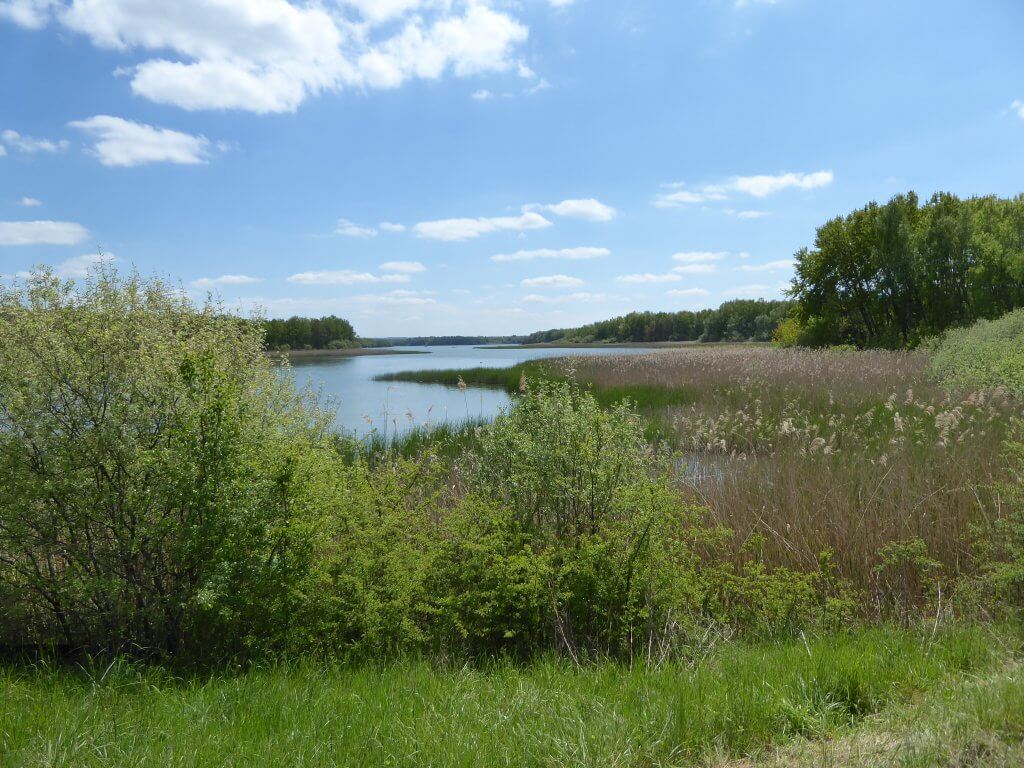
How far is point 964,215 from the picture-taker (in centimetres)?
3500

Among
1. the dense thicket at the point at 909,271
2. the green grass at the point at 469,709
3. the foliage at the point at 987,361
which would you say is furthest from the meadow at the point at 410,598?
the dense thicket at the point at 909,271

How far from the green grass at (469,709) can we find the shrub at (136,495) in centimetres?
39

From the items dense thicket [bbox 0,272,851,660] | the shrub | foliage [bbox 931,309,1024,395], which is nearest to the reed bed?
dense thicket [bbox 0,272,851,660]

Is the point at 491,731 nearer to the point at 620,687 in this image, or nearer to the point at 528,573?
the point at 620,687

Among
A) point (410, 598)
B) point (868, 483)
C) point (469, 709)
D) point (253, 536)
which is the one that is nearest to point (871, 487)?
point (868, 483)

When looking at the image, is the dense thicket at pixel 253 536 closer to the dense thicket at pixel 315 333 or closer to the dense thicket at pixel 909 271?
the dense thicket at pixel 909 271

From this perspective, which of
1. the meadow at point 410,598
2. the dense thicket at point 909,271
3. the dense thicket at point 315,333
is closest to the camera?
the meadow at point 410,598

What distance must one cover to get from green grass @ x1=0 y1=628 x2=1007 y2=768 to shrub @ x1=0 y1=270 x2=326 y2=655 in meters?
0.39

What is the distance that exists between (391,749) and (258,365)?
12.2ft

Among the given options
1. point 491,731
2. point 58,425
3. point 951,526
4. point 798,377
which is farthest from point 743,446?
point 58,425

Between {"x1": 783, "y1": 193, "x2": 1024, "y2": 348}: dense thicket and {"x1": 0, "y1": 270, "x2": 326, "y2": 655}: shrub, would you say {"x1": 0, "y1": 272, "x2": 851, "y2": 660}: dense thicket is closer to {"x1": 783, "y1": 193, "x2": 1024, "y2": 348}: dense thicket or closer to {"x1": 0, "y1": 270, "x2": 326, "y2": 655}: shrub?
{"x1": 0, "y1": 270, "x2": 326, "y2": 655}: shrub

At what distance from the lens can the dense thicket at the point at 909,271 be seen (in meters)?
33.6

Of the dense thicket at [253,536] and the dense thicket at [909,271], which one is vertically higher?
the dense thicket at [909,271]

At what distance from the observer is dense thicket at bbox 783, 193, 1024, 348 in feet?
110
